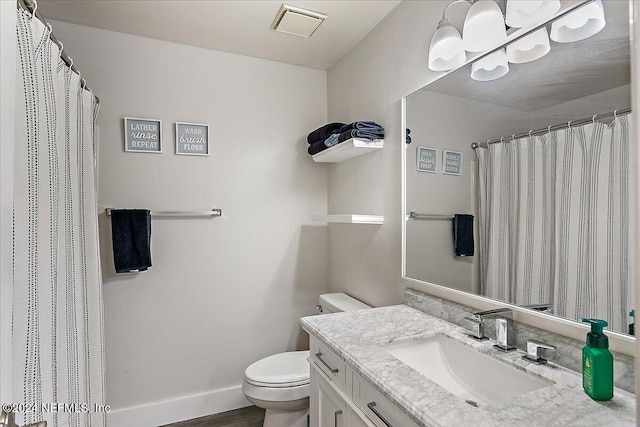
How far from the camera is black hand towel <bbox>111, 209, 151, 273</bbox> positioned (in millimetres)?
1983

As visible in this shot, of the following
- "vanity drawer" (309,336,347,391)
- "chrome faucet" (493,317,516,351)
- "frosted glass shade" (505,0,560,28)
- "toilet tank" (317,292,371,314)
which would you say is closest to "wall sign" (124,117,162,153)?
"toilet tank" (317,292,371,314)

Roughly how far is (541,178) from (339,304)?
133 centimetres

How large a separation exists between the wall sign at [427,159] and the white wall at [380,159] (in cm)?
14

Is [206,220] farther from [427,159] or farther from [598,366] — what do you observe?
[598,366]

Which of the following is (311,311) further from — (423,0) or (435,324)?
(423,0)

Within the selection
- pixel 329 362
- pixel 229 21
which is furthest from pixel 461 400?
pixel 229 21

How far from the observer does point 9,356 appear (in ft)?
1.85

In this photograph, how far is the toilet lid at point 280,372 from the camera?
5.81 feet

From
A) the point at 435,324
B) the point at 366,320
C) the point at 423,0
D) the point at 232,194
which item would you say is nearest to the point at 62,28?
the point at 232,194

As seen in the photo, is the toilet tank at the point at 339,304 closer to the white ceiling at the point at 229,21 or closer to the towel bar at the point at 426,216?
the towel bar at the point at 426,216

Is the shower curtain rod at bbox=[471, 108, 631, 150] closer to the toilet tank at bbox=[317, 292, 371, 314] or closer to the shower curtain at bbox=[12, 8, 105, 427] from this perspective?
the toilet tank at bbox=[317, 292, 371, 314]

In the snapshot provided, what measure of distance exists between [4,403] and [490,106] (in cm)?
161

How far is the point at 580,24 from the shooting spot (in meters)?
1.03

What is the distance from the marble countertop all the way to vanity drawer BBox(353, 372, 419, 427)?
6cm
